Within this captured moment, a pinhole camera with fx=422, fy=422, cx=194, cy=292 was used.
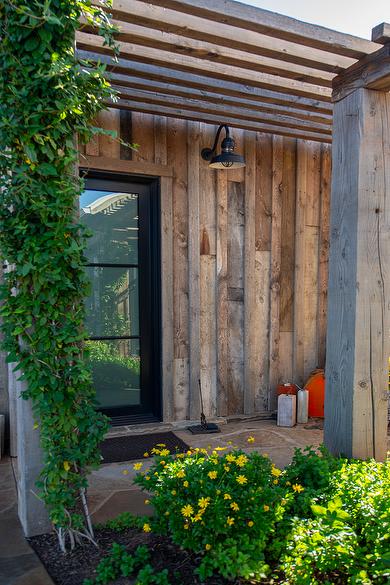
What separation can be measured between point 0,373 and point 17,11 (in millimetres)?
2328

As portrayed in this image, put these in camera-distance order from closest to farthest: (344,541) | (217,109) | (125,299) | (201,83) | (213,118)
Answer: (344,541) < (201,83) < (217,109) < (213,118) < (125,299)

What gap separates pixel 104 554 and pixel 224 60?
2.63m

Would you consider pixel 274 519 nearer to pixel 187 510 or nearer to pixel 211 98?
pixel 187 510

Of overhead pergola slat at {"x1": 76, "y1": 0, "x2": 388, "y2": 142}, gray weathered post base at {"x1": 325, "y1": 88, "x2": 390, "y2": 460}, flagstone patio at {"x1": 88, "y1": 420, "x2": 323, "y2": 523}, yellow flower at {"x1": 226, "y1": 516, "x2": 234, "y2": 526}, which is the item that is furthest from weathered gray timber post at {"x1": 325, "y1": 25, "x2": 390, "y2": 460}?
yellow flower at {"x1": 226, "y1": 516, "x2": 234, "y2": 526}

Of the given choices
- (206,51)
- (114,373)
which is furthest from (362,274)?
(114,373)

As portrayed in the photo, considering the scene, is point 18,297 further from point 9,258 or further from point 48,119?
point 48,119

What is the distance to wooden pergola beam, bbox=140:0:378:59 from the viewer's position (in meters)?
1.98

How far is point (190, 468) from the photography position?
1836mm

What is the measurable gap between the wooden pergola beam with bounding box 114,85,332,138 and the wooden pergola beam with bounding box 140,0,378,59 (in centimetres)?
113

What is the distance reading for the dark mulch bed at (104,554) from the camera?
1.62 m

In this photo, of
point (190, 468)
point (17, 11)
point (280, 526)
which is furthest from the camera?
point (190, 468)

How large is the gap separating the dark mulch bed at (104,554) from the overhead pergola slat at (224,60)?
2.07m

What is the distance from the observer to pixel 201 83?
9.71 feet

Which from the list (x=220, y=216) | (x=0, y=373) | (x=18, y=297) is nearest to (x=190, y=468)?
(x=18, y=297)
